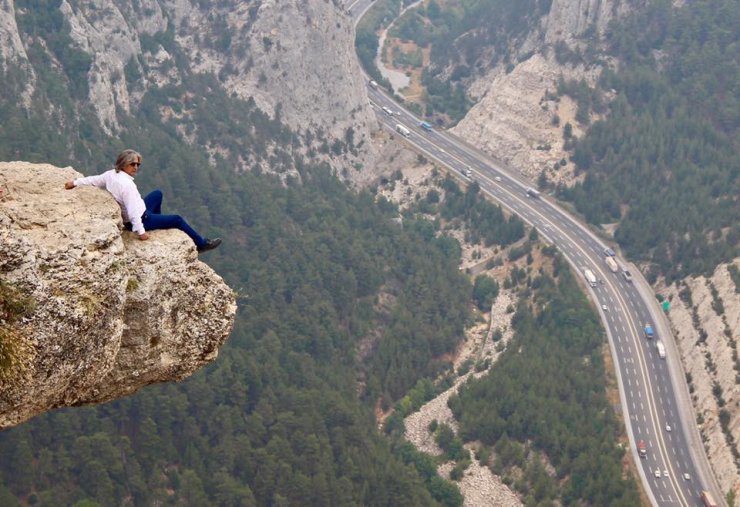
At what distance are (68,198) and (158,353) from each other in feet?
18.8

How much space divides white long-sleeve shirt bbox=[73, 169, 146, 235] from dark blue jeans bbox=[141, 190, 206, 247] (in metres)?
0.89

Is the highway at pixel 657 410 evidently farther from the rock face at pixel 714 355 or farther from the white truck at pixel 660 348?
the rock face at pixel 714 355

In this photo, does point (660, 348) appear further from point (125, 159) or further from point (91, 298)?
point (91, 298)

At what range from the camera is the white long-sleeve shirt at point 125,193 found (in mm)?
32281

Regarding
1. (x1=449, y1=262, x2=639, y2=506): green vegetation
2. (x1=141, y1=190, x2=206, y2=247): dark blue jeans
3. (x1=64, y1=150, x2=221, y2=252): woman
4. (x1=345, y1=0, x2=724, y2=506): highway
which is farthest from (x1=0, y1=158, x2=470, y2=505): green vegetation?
(x1=64, y1=150, x2=221, y2=252): woman

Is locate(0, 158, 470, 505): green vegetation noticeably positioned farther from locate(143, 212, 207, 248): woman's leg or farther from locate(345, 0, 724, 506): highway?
locate(143, 212, 207, 248): woman's leg

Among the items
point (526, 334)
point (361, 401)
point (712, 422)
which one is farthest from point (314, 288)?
point (712, 422)

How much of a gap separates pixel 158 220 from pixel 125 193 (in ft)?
5.85

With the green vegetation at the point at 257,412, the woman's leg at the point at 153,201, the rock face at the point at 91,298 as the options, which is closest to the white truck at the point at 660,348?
the green vegetation at the point at 257,412

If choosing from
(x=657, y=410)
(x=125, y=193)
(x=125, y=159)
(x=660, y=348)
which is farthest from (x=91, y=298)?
(x=660, y=348)

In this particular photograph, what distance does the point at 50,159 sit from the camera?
155m

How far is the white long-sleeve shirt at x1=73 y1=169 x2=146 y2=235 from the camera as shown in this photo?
3228cm

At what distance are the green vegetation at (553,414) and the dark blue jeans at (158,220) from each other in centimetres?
12805

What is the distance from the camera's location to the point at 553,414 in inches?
6841
